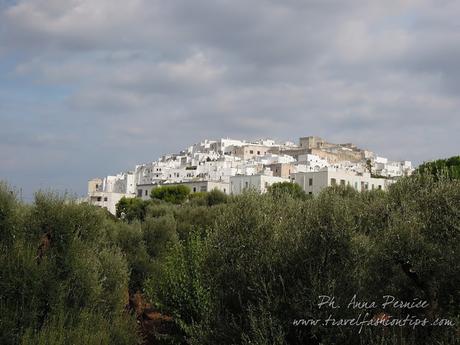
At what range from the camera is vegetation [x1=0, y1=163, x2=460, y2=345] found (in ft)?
35.1

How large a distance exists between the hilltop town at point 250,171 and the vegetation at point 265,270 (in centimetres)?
4859

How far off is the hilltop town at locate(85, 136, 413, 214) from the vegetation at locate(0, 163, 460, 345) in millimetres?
48585

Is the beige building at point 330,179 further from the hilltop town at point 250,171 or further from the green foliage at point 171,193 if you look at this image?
the green foliage at point 171,193

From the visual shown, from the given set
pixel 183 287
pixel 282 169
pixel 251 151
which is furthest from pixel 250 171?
pixel 183 287

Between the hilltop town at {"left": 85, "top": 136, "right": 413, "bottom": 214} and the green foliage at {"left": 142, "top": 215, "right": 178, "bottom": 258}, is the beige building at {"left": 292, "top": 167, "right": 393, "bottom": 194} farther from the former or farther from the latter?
the green foliage at {"left": 142, "top": 215, "right": 178, "bottom": 258}

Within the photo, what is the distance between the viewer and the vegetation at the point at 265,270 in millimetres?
10711

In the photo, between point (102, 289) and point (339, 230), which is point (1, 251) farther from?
point (339, 230)

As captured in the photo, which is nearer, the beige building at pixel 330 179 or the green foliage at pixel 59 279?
the green foliage at pixel 59 279

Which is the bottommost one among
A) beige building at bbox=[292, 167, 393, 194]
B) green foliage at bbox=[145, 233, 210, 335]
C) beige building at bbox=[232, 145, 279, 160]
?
green foliage at bbox=[145, 233, 210, 335]

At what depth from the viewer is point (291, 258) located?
37.1 feet

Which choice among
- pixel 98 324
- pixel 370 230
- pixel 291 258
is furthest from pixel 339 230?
pixel 98 324

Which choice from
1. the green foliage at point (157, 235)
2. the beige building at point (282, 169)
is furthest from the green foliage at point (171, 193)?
the green foliage at point (157, 235)

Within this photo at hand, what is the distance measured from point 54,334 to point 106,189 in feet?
500

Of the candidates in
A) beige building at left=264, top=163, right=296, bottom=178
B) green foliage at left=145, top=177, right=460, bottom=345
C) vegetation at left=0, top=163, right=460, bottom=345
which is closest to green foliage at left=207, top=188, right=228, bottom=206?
vegetation at left=0, top=163, right=460, bottom=345
